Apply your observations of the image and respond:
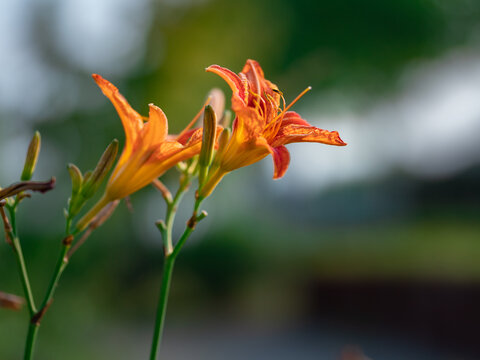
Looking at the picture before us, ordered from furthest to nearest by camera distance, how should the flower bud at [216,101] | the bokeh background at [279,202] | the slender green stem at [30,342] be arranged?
the bokeh background at [279,202] → the flower bud at [216,101] → the slender green stem at [30,342]

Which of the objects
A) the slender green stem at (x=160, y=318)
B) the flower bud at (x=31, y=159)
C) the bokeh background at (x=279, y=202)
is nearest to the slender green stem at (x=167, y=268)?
the slender green stem at (x=160, y=318)

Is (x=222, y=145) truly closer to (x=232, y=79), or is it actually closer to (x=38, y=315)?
(x=232, y=79)

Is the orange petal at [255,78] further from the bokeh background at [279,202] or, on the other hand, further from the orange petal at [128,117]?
the bokeh background at [279,202]

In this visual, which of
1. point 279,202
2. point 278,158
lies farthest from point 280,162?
point 279,202

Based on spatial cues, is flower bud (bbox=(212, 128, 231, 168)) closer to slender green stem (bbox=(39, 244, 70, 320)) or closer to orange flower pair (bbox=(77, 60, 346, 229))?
orange flower pair (bbox=(77, 60, 346, 229))

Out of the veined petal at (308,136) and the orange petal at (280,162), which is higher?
the veined petal at (308,136)

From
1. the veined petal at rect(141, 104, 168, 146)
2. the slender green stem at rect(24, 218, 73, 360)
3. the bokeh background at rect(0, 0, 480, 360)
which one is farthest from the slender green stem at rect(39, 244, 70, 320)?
the bokeh background at rect(0, 0, 480, 360)

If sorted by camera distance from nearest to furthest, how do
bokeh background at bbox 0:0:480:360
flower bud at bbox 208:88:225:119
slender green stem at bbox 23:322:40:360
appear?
slender green stem at bbox 23:322:40:360, flower bud at bbox 208:88:225:119, bokeh background at bbox 0:0:480:360

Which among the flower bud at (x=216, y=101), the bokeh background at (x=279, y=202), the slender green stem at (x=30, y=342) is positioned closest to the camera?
the slender green stem at (x=30, y=342)

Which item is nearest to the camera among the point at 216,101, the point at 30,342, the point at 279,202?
the point at 30,342
